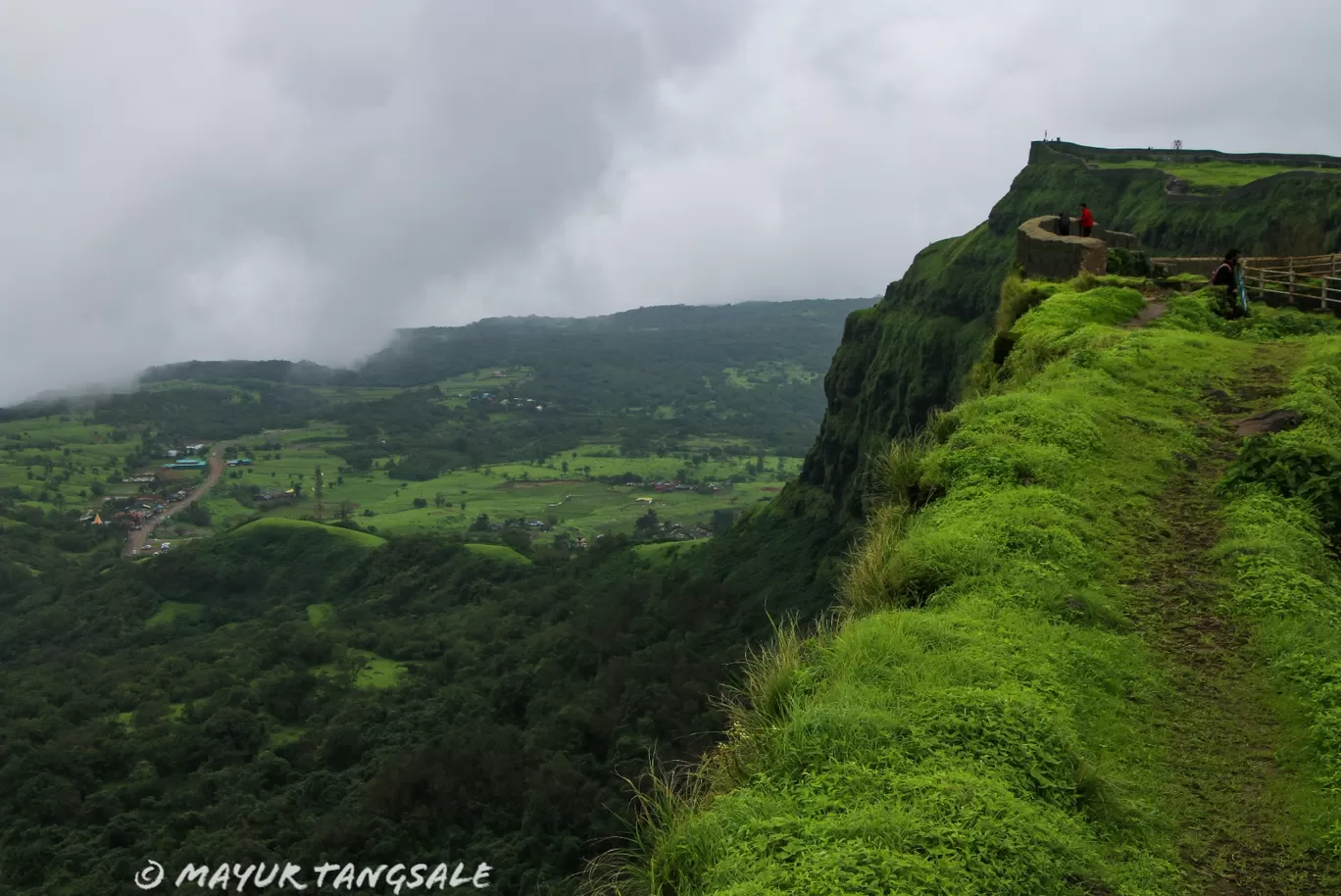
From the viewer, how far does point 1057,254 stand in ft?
81.4

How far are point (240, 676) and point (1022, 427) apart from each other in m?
79.0

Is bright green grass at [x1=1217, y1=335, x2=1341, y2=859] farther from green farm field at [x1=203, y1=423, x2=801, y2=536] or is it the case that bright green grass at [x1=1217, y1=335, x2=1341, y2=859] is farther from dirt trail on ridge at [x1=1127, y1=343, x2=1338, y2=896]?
green farm field at [x1=203, y1=423, x2=801, y2=536]

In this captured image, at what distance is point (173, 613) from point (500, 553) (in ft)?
117

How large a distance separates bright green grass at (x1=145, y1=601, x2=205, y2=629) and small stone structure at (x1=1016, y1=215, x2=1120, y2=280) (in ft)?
342

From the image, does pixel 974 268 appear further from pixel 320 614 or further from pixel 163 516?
pixel 163 516

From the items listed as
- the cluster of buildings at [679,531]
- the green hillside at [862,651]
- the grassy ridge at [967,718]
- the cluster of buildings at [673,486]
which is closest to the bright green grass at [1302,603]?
the green hillside at [862,651]

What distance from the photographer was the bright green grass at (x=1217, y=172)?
7544 cm

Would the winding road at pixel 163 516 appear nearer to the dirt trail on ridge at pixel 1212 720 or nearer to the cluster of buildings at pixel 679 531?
the cluster of buildings at pixel 679 531

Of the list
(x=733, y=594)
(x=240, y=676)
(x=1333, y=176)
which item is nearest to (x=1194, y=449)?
(x=1333, y=176)

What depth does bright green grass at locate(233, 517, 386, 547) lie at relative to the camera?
12600 cm

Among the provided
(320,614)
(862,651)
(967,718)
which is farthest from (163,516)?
(967,718)

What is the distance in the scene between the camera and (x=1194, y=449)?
13.1 meters

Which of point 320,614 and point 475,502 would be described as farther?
point 475,502

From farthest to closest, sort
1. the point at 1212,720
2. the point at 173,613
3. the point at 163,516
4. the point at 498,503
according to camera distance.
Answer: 1. the point at 498,503
2. the point at 163,516
3. the point at 173,613
4. the point at 1212,720
